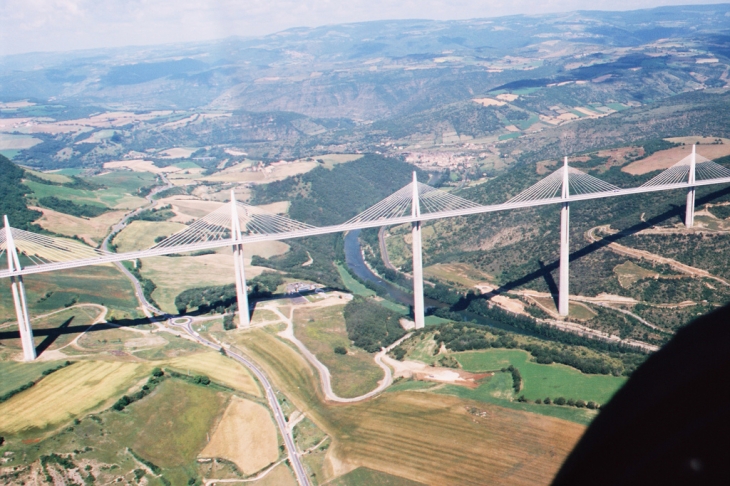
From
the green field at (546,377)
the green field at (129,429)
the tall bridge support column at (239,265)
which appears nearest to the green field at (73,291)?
the tall bridge support column at (239,265)

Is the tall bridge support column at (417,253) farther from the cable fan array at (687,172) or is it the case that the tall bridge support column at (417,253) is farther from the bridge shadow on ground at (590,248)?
the cable fan array at (687,172)

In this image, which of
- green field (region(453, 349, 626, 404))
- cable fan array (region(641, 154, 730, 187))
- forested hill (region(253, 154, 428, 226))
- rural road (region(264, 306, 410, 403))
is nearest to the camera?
green field (region(453, 349, 626, 404))

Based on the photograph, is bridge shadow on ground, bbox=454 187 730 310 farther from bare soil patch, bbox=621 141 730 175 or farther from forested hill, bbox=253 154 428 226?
forested hill, bbox=253 154 428 226

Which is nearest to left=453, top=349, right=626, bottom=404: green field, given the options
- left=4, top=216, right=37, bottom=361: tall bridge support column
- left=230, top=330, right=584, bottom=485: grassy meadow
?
left=230, top=330, right=584, bottom=485: grassy meadow

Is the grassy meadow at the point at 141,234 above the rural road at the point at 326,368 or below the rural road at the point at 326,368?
above

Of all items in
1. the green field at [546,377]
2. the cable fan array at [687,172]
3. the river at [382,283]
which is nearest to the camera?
the green field at [546,377]
